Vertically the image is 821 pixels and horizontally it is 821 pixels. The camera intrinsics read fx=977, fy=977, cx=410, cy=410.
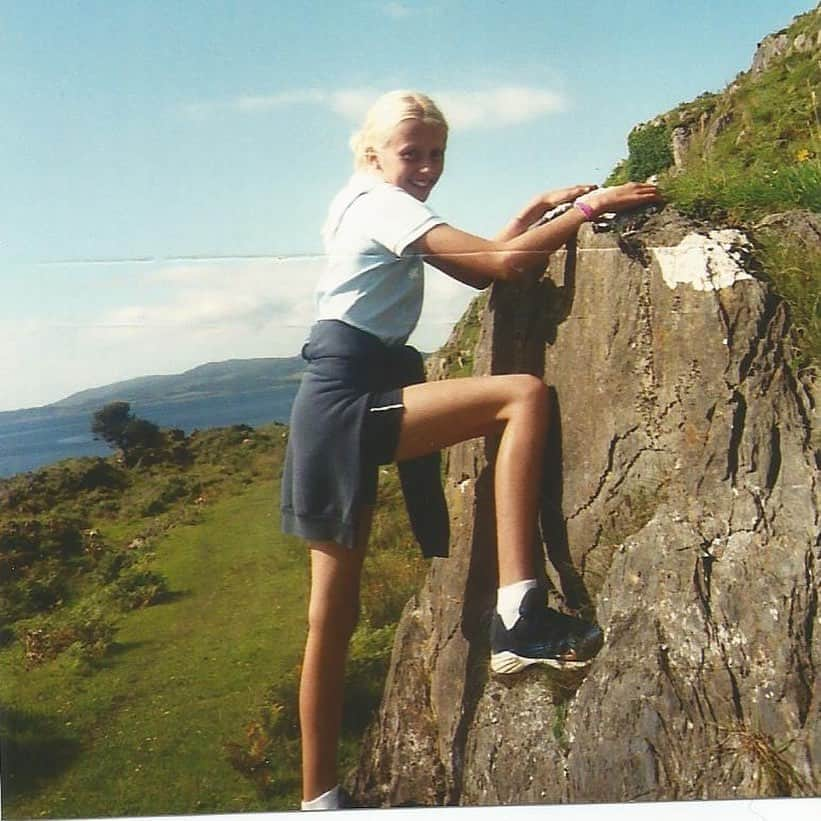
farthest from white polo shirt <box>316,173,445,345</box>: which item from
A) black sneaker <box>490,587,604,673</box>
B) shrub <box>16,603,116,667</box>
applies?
shrub <box>16,603,116,667</box>

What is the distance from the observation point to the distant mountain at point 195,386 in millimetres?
3441

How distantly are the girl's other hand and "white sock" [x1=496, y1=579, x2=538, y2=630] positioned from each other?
1.33 m

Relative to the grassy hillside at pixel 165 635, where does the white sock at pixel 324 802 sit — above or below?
below

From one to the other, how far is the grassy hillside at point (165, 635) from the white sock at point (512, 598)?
1.12ft

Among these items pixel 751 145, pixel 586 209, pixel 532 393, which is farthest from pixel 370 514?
pixel 751 145

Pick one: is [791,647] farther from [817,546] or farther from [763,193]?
[763,193]

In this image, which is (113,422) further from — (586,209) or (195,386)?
(586,209)

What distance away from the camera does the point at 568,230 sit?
341 cm

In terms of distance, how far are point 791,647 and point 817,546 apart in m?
0.34

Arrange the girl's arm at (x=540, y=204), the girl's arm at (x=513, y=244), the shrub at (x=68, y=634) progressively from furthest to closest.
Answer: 1. the shrub at (x=68, y=634)
2. the girl's arm at (x=540, y=204)
3. the girl's arm at (x=513, y=244)

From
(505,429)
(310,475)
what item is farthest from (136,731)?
(505,429)

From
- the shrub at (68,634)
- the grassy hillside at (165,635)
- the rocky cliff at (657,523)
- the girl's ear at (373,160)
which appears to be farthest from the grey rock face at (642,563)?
the shrub at (68,634)

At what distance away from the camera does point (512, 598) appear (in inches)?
135

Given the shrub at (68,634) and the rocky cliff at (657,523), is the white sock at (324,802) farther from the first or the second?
the shrub at (68,634)
